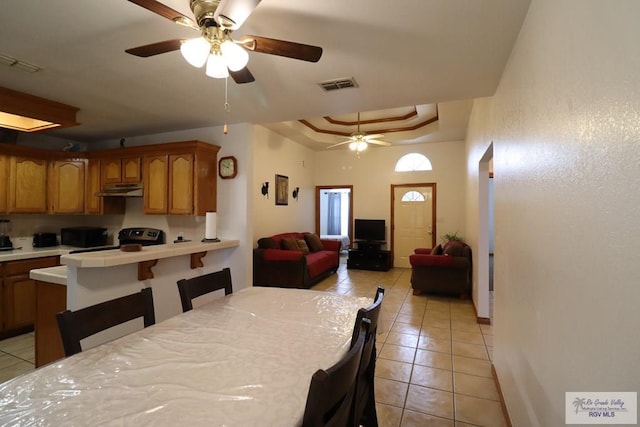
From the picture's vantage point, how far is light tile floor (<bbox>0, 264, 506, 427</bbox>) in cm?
202

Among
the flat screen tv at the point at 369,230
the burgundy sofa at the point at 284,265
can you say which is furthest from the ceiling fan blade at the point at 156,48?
the flat screen tv at the point at 369,230

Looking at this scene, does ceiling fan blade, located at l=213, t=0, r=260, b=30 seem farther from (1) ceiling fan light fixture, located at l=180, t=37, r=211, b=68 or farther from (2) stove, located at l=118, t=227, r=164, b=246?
(2) stove, located at l=118, t=227, r=164, b=246

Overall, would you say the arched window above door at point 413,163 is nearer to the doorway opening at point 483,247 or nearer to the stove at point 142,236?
the doorway opening at point 483,247

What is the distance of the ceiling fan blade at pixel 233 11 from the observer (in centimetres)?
116

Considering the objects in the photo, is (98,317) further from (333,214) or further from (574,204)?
(333,214)

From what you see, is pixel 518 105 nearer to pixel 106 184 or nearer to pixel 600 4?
pixel 600 4

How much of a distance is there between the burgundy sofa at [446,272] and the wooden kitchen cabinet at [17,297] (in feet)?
16.2

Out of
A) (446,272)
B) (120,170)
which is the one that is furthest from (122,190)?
(446,272)

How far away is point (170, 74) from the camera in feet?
7.47

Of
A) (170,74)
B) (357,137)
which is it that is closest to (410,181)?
(357,137)

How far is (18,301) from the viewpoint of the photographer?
3236 millimetres

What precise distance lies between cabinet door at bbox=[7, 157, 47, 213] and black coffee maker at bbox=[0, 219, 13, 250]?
0.76 ft

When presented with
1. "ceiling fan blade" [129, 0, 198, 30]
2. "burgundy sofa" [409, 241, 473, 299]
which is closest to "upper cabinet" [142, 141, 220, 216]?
"ceiling fan blade" [129, 0, 198, 30]

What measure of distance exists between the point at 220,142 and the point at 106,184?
5.69ft
